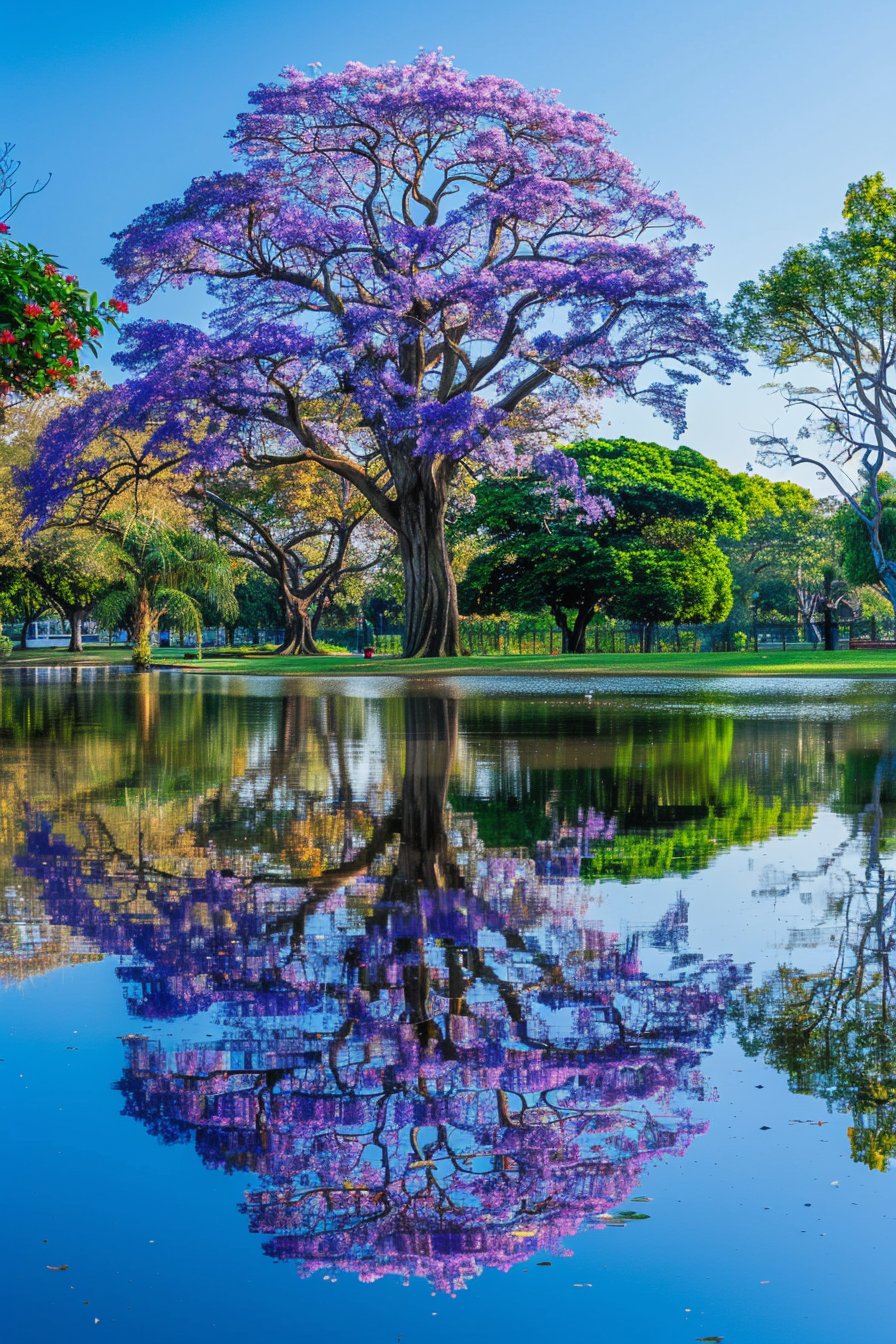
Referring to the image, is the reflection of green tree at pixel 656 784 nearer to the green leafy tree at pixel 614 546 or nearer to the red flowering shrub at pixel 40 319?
the red flowering shrub at pixel 40 319

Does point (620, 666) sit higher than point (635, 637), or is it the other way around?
point (635, 637)

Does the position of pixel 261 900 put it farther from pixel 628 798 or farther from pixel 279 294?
pixel 279 294

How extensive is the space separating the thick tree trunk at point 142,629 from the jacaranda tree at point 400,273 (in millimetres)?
14938

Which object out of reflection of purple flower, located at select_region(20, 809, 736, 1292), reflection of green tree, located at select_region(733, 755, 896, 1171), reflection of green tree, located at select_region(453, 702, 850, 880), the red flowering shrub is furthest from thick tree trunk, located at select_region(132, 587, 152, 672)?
reflection of green tree, located at select_region(733, 755, 896, 1171)

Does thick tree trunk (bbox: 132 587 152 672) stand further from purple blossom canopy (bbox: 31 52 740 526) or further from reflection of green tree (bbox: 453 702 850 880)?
reflection of green tree (bbox: 453 702 850 880)

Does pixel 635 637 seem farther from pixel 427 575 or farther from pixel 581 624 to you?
pixel 427 575

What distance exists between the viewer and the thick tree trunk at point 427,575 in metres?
40.1

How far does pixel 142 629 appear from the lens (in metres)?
53.0

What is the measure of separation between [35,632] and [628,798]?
11997 centimetres

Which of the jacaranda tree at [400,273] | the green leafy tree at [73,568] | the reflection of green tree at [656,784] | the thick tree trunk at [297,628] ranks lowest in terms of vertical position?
the reflection of green tree at [656,784]

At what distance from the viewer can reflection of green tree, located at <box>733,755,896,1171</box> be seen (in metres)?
3.98

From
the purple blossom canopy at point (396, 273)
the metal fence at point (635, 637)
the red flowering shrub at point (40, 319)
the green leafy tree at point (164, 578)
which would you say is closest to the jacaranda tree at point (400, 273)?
the purple blossom canopy at point (396, 273)

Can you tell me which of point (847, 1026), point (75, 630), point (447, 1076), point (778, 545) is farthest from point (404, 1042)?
point (778, 545)

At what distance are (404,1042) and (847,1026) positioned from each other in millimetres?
1409
